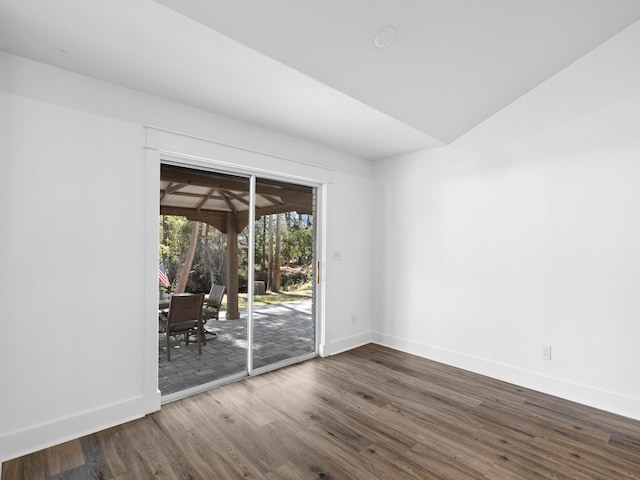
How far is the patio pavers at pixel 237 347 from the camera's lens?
2973 millimetres

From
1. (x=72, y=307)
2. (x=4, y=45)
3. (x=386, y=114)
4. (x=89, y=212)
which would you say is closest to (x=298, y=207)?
(x=386, y=114)

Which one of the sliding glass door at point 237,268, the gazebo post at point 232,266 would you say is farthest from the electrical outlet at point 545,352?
the gazebo post at point 232,266

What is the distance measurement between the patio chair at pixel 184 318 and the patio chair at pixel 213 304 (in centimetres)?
5

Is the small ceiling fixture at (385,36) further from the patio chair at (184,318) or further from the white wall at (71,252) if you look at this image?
the patio chair at (184,318)

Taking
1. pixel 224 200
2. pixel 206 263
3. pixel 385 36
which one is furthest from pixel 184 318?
pixel 385 36

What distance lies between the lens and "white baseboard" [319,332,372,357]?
13.3 feet

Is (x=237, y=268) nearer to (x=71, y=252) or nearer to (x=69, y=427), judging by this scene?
(x=71, y=252)

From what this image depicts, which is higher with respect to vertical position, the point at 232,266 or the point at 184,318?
the point at 232,266

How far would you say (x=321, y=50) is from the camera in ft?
7.38

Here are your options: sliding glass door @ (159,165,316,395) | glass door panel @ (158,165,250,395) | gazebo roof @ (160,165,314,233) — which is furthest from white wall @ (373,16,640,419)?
glass door panel @ (158,165,250,395)

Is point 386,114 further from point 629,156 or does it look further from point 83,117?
point 83,117

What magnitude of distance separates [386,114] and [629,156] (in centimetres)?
202

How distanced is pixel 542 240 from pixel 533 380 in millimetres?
1355

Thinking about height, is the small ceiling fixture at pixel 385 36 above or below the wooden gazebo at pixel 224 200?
above
